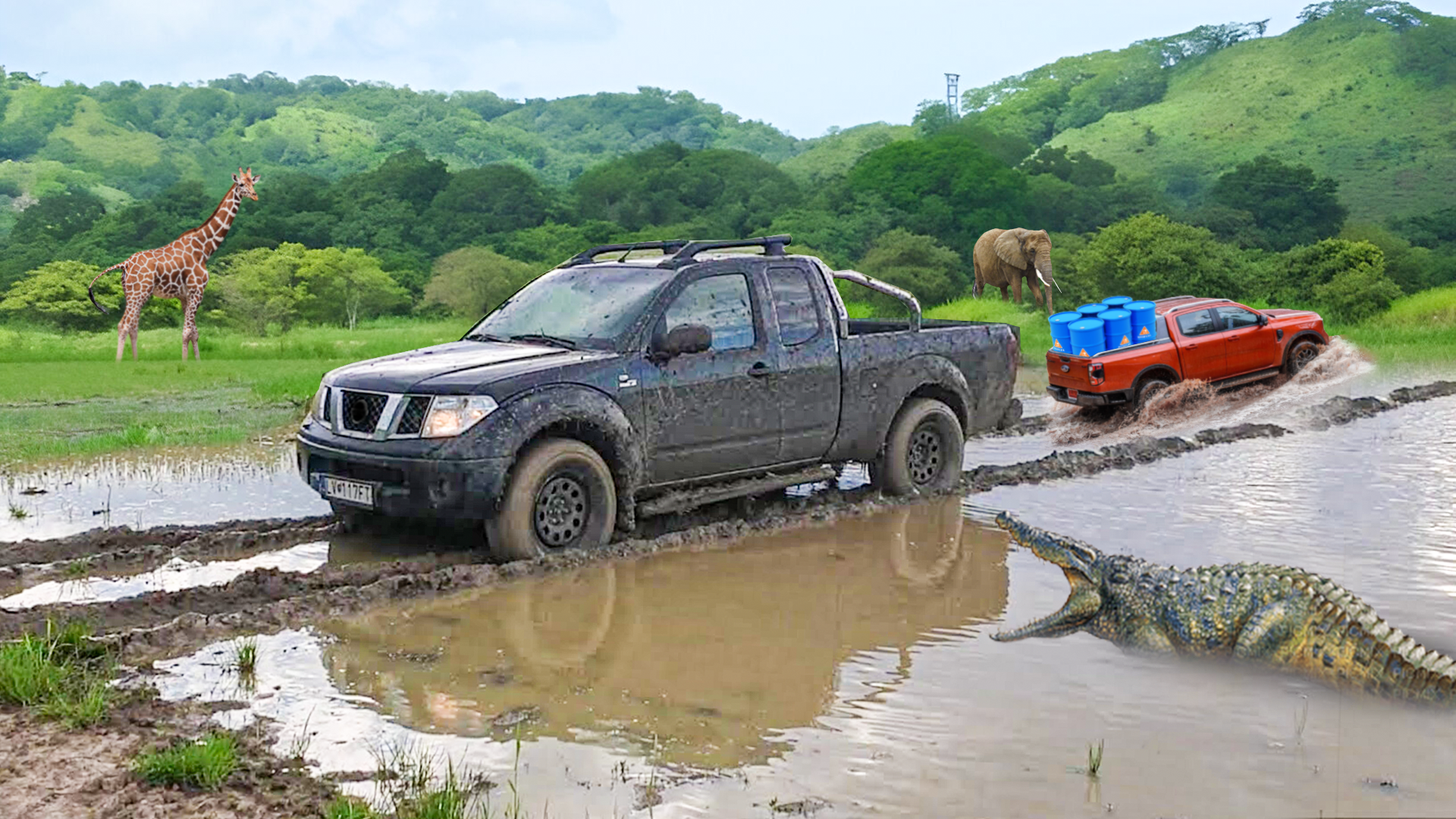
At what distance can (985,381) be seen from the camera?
11609 millimetres

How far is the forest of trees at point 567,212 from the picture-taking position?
1593 inches

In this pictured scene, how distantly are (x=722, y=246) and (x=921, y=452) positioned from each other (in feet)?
7.93

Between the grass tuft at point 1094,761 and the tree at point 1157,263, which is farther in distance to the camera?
the tree at point 1157,263

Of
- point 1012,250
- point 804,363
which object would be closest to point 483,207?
point 1012,250

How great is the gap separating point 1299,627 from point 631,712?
3113 mm

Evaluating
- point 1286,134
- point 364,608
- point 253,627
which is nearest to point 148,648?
point 253,627

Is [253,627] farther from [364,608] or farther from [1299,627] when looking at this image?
[1299,627]

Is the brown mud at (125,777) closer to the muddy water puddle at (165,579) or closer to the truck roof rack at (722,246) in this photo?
the muddy water puddle at (165,579)

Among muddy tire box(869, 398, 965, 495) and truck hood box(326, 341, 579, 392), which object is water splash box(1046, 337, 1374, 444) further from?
truck hood box(326, 341, 579, 392)

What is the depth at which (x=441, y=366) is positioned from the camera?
883 centimetres

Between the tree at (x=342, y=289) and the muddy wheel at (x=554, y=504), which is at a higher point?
the tree at (x=342, y=289)

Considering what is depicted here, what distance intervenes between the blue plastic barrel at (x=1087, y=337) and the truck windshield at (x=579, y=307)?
833cm

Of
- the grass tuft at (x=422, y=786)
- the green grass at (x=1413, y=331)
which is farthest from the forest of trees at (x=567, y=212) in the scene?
the grass tuft at (x=422, y=786)

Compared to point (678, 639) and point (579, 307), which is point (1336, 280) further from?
point (678, 639)
